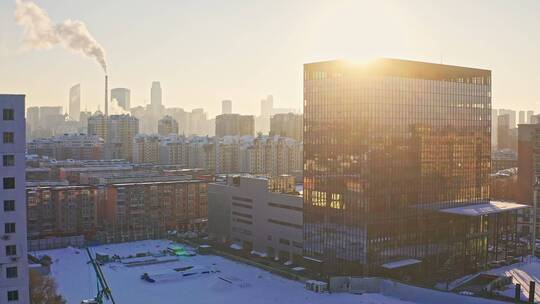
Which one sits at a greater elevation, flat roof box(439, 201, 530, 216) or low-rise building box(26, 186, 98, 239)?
flat roof box(439, 201, 530, 216)

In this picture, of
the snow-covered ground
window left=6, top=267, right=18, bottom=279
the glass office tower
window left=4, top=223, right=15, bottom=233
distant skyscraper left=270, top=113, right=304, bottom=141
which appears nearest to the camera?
window left=4, top=223, right=15, bottom=233

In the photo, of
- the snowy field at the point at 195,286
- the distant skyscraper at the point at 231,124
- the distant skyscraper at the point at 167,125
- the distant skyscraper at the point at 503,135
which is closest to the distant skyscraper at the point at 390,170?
the snowy field at the point at 195,286

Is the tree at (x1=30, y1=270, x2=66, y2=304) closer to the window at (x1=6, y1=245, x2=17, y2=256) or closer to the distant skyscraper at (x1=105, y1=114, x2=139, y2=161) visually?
the window at (x1=6, y1=245, x2=17, y2=256)

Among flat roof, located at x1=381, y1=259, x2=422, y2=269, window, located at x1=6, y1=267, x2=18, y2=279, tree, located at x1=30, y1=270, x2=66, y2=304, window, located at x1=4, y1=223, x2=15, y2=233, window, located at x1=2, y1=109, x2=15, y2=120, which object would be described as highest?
window, located at x1=2, y1=109, x2=15, y2=120

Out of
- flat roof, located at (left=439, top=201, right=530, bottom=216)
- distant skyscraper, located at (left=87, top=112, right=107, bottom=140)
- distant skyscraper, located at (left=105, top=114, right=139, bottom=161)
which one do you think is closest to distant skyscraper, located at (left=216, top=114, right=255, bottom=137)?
distant skyscraper, located at (left=105, top=114, right=139, bottom=161)

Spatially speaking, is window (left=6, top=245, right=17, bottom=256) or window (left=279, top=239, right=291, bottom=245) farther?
window (left=279, top=239, right=291, bottom=245)

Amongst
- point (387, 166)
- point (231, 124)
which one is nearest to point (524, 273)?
point (387, 166)
